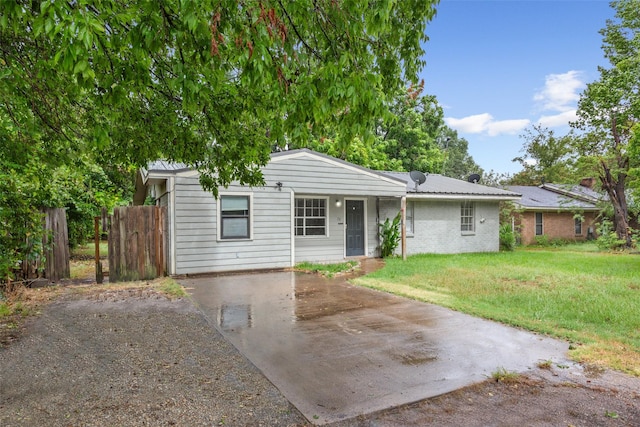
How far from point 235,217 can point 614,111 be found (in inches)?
756

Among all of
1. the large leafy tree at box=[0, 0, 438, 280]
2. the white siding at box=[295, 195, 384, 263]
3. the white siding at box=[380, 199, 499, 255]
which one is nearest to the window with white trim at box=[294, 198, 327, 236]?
the white siding at box=[295, 195, 384, 263]

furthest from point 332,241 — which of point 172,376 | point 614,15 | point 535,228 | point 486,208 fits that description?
point 614,15

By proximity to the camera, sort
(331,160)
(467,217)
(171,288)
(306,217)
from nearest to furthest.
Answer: (171,288) < (331,160) < (306,217) < (467,217)

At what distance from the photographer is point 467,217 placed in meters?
15.6

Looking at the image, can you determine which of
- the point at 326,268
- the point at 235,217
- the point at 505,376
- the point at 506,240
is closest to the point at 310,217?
the point at 326,268

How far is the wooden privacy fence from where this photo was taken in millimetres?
8523

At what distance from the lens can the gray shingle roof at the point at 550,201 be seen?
21.0 meters

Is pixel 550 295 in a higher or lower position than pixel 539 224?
lower

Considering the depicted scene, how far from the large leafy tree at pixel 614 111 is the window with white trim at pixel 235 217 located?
1750cm

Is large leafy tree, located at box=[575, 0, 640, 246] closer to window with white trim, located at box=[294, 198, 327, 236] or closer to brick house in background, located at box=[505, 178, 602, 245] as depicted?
brick house in background, located at box=[505, 178, 602, 245]

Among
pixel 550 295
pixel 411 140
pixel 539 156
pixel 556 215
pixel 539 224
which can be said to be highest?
pixel 539 156

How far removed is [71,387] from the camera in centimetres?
330

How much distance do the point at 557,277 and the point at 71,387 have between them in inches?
378

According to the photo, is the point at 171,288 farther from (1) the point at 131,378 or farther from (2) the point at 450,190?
(2) the point at 450,190
